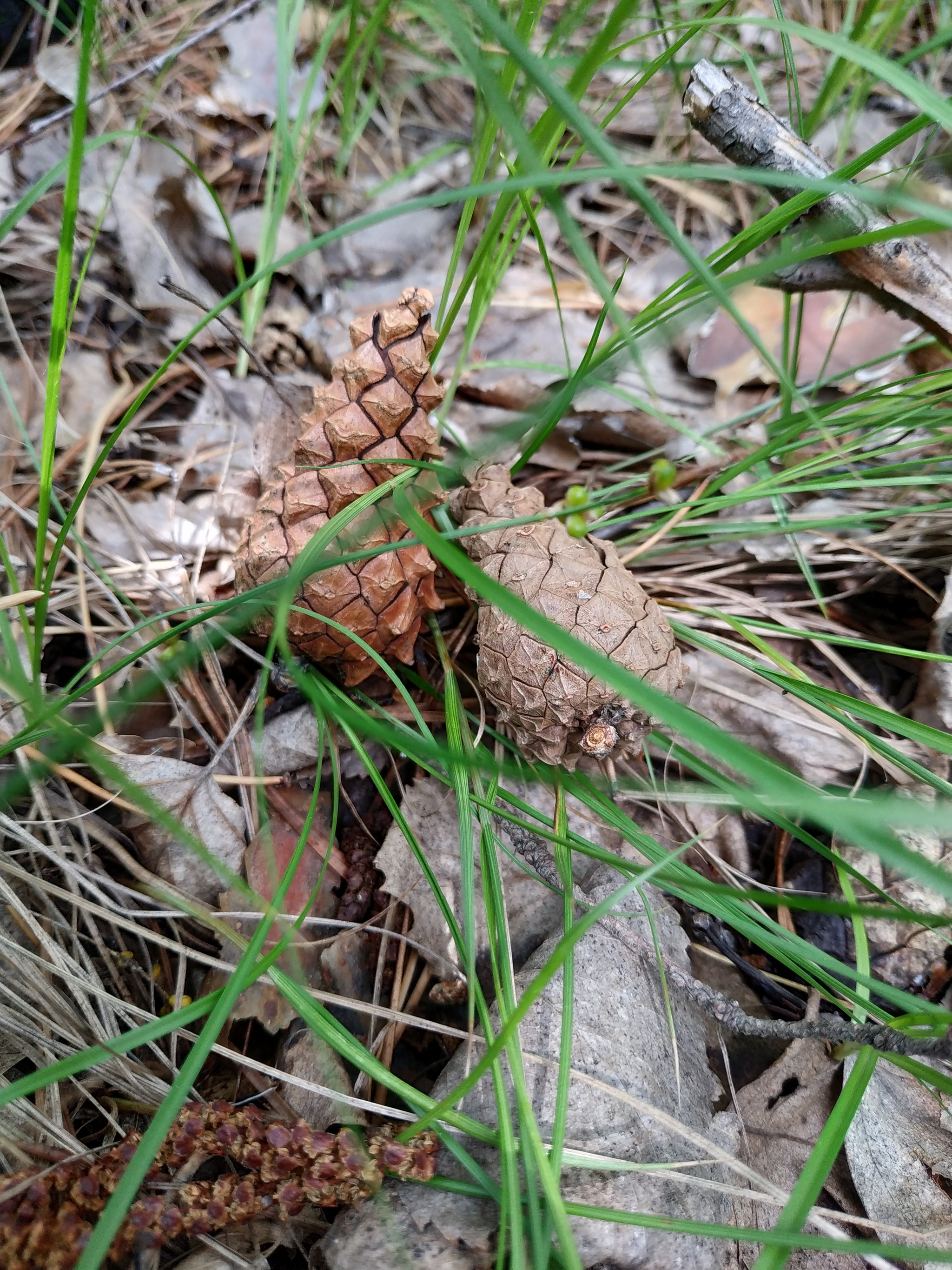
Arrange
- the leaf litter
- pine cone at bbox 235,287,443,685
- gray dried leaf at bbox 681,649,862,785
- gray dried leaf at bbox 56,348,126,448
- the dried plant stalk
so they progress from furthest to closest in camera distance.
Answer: gray dried leaf at bbox 56,348,126,448 < gray dried leaf at bbox 681,649,862,785 < pine cone at bbox 235,287,443,685 < the leaf litter < the dried plant stalk

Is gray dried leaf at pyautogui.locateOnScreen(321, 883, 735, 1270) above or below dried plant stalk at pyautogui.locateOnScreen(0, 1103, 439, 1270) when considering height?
below

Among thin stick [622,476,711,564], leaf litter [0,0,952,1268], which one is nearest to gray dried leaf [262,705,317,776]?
leaf litter [0,0,952,1268]

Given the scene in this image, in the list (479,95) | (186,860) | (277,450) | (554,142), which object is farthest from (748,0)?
(186,860)

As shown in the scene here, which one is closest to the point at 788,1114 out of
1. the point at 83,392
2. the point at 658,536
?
the point at 658,536

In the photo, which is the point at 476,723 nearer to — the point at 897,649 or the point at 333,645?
the point at 333,645

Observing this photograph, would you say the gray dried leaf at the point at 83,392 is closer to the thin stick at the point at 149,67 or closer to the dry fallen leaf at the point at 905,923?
the thin stick at the point at 149,67

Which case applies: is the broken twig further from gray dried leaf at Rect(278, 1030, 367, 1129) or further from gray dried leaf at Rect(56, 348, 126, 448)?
A: gray dried leaf at Rect(56, 348, 126, 448)

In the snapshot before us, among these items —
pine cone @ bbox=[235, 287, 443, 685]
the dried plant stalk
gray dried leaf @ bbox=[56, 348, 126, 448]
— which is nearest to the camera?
the dried plant stalk
